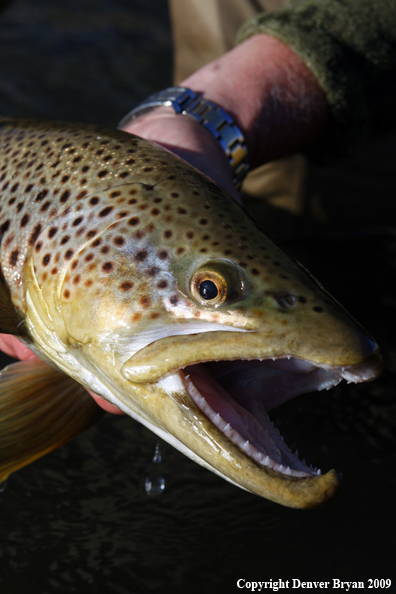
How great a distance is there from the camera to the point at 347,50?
354 cm

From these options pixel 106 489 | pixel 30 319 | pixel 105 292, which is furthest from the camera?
pixel 106 489

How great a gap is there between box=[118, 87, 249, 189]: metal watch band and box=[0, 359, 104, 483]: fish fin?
4.66ft

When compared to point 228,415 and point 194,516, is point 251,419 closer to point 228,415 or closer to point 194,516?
point 228,415

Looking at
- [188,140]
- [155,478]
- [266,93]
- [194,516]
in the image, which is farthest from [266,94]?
[194,516]

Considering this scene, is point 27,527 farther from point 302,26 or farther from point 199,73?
point 302,26

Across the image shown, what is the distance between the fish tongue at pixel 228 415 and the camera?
1.83 m

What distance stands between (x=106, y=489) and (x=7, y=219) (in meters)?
1.53

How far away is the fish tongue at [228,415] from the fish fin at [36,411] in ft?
2.66

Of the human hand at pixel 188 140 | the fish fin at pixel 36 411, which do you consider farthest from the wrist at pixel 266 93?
the fish fin at pixel 36 411

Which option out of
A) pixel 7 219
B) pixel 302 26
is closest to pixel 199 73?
pixel 302 26

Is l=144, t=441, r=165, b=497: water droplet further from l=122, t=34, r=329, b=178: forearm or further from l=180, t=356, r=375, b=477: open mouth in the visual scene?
l=122, t=34, r=329, b=178: forearm

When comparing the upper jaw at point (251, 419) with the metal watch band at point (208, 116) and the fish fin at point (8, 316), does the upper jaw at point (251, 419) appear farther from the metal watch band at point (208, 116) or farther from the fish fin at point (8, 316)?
the metal watch band at point (208, 116)

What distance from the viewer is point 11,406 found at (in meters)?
2.38

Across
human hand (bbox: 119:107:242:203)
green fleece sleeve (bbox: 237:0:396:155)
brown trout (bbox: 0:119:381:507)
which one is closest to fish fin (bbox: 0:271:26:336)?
brown trout (bbox: 0:119:381:507)
